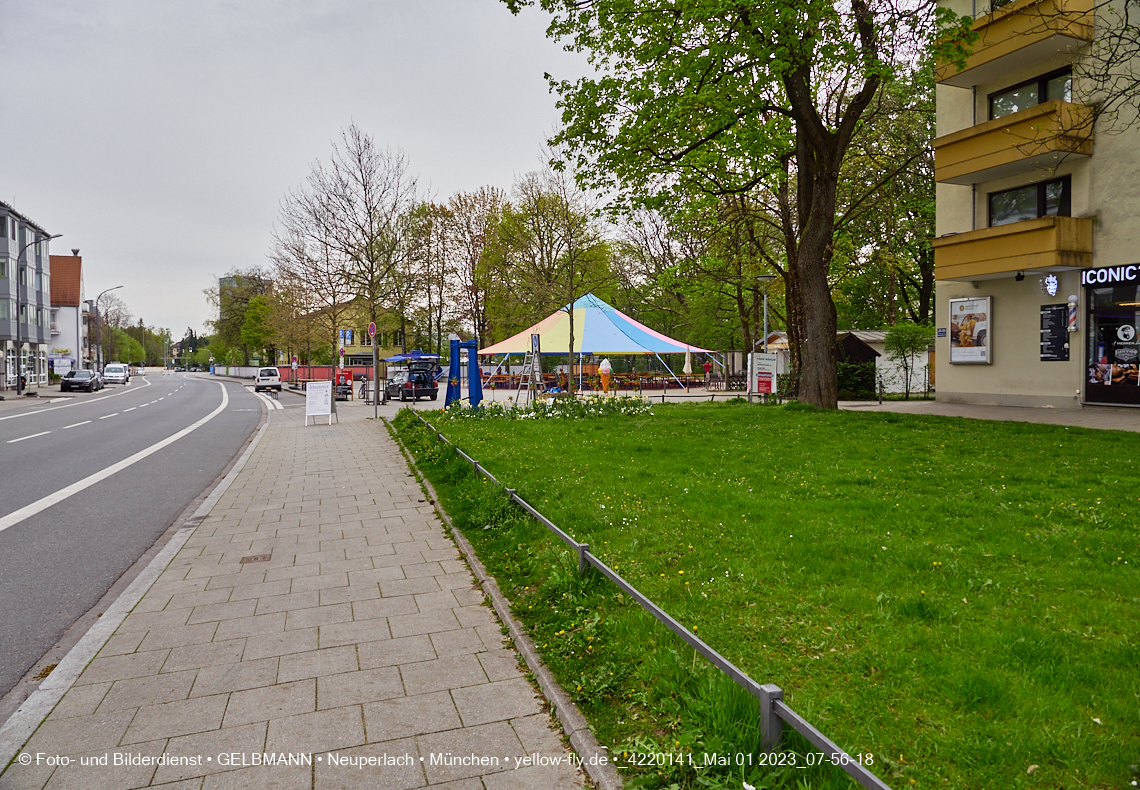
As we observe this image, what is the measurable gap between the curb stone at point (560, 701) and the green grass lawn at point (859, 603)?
70mm

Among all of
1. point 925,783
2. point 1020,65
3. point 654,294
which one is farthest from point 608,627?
point 654,294

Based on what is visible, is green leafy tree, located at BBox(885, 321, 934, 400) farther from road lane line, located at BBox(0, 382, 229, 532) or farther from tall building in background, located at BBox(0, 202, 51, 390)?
tall building in background, located at BBox(0, 202, 51, 390)

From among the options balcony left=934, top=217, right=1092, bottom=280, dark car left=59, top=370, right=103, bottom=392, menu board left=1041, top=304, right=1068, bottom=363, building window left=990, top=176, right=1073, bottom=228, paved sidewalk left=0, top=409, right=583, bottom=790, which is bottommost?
paved sidewalk left=0, top=409, right=583, bottom=790

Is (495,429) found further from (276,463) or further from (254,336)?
(254,336)

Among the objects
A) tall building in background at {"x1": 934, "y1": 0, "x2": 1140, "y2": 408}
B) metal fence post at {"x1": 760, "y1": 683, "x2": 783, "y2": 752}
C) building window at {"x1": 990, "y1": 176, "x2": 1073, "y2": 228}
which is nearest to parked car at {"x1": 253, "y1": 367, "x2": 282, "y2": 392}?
tall building in background at {"x1": 934, "y1": 0, "x2": 1140, "y2": 408}

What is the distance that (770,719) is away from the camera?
2701 mm

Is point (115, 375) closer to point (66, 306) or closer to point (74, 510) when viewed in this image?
point (66, 306)

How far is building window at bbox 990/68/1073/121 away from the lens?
19.2 m

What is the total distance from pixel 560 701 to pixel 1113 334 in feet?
67.5

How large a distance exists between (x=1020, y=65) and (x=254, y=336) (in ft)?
293

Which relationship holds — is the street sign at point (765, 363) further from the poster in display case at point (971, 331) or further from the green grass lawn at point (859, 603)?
the green grass lawn at point (859, 603)

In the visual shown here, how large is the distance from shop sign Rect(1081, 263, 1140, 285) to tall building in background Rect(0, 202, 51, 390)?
4945 cm

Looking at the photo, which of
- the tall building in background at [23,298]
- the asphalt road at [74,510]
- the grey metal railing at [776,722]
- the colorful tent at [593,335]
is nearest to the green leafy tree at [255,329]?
the tall building in background at [23,298]

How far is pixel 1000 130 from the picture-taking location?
63.5ft
